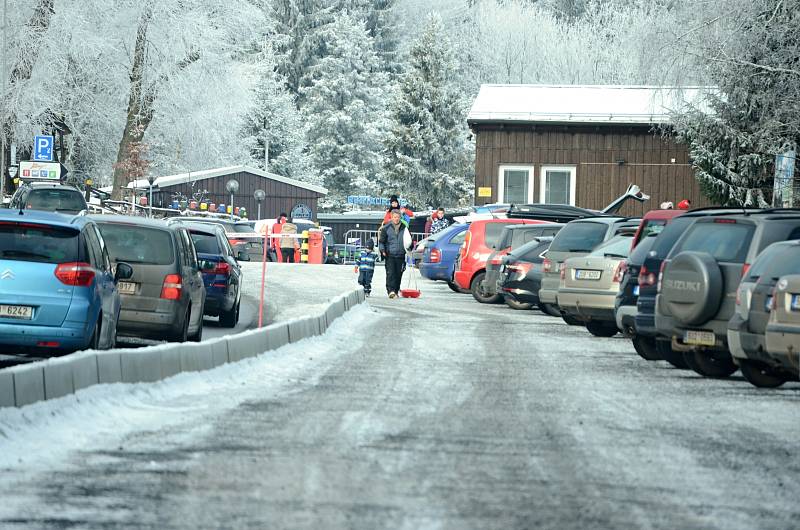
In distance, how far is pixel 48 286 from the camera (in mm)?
13211

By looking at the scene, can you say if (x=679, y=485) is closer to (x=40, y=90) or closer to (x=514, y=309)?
(x=514, y=309)

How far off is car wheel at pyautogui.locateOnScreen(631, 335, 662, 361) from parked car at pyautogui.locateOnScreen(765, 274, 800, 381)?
4.13m

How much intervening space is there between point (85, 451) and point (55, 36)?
1650 inches

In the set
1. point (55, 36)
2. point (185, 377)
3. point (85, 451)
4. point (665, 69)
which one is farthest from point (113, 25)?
point (85, 451)

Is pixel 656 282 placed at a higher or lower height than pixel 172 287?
higher

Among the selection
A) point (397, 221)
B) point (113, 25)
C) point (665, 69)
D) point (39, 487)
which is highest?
point (113, 25)

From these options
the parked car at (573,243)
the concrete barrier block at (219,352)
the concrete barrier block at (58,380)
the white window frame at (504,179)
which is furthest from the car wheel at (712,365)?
the white window frame at (504,179)

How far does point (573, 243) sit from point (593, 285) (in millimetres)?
3170

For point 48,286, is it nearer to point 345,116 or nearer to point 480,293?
point 480,293

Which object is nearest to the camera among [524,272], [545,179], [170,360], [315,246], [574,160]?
[170,360]

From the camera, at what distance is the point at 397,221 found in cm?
2739

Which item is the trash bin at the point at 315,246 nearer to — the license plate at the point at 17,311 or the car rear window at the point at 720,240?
the car rear window at the point at 720,240

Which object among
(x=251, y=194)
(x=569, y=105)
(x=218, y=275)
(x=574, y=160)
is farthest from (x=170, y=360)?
(x=251, y=194)

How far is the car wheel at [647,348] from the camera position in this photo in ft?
50.6
